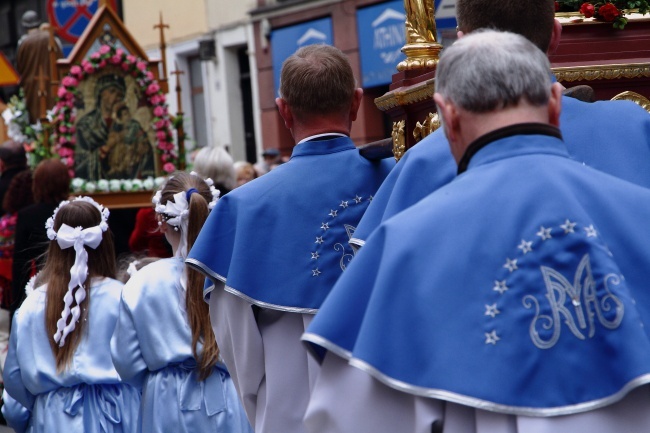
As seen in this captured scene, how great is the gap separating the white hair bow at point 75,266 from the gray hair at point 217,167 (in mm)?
2603

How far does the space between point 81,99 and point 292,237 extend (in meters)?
7.02

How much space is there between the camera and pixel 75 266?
571 cm

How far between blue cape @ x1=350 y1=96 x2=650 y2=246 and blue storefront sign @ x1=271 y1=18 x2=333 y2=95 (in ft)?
51.6

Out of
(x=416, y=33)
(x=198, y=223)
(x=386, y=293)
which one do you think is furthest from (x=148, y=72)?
(x=386, y=293)

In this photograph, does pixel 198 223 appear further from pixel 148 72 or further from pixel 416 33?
pixel 148 72

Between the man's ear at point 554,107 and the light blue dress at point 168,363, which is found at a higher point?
the man's ear at point 554,107

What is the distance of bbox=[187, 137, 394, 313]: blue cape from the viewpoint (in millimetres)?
3898

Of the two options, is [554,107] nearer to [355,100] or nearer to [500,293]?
[500,293]

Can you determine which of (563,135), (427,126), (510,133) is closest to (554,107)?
(510,133)

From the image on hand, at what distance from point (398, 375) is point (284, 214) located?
1.64 m

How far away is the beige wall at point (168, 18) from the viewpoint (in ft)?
71.2

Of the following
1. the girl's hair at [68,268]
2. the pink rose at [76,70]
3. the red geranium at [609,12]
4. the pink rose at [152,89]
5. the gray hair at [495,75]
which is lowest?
the girl's hair at [68,268]

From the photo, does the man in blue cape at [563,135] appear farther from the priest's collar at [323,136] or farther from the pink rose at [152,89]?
the pink rose at [152,89]

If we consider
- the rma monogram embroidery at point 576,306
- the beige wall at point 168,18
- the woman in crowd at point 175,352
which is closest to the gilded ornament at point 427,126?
the rma monogram embroidery at point 576,306
